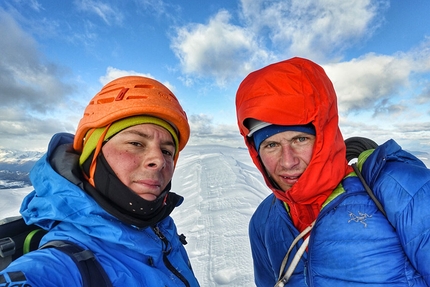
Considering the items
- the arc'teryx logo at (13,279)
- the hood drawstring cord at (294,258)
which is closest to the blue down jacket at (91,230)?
the arc'teryx logo at (13,279)

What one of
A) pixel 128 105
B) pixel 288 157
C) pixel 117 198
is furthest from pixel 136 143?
pixel 288 157

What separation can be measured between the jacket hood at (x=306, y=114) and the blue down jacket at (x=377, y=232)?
133 millimetres

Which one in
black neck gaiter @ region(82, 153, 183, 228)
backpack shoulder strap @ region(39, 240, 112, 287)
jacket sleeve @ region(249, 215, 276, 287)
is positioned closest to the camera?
backpack shoulder strap @ region(39, 240, 112, 287)

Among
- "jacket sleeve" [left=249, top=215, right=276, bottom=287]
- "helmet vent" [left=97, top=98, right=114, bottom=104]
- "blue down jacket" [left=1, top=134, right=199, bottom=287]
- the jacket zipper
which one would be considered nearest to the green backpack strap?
"blue down jacket" [left=1, top=134, right=199, bottom=287]

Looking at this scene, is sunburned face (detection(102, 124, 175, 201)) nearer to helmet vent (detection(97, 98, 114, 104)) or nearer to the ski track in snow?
helmet vent (detection(97, 98, 114, 104))

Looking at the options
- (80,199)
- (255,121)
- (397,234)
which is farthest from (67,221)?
(397,234)

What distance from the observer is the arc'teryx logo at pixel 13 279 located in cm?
77

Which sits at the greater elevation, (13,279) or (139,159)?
(139,159)

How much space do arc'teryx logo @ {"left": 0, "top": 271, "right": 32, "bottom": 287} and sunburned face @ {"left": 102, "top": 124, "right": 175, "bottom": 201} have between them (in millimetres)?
590

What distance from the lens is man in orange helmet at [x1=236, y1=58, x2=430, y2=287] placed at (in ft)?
3.83

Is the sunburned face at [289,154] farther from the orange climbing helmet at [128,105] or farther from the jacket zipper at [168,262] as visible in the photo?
the jacket zipper at [168,262]

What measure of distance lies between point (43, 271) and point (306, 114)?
1.46m

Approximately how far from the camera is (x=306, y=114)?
1.47 meters

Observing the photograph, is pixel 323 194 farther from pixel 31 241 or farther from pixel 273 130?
pixel 31 241
